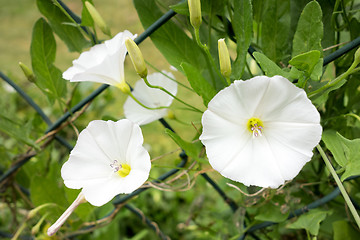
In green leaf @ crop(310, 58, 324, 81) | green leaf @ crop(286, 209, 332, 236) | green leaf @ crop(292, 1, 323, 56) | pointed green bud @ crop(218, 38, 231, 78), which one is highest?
pointed green bud @ crop(218, 38, 231, 78)

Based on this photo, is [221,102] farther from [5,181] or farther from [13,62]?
[13,62]

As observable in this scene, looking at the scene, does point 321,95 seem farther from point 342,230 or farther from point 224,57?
point 342,230

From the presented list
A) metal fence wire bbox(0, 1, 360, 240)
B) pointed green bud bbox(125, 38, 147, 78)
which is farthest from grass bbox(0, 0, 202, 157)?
pointed green bud bbox(125, 38, 147, 78)

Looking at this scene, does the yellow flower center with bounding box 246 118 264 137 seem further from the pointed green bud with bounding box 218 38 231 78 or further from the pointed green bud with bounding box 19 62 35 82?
the pointed green bud with bounding box 19 62 35 82

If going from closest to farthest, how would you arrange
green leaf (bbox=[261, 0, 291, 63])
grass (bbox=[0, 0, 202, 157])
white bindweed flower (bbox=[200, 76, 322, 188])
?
white bindweed flower (bbox=[200, 76, 322, 188]) < green leaf (bbox=[261, 0, 291, 63]) < grass (bbox=[0, 0, 202, 157])

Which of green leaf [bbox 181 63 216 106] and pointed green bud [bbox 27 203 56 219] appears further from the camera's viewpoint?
pointed green bud [bbox 27 203 56 219]

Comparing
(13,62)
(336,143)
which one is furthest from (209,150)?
(13,62)

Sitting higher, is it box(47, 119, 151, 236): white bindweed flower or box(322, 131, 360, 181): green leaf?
box(47, 119, 151, 236): white bindweed flower
